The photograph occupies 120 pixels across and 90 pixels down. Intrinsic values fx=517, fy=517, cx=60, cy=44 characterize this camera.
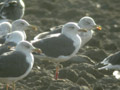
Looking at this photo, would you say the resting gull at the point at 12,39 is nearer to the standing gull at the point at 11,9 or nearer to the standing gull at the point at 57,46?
the standing gull at the point at 57,46

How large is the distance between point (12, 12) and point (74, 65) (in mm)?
4300

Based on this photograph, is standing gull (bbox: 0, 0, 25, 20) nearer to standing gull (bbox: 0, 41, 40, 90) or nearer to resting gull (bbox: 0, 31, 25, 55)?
resting gull (bbox: 0, 31, 25, 55)

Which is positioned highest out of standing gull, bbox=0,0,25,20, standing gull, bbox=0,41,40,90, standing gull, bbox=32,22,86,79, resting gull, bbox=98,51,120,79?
standing gull, bbox=0,0,25,20

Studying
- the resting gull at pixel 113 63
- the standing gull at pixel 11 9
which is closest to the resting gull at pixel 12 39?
the resting gull at pixel 113 63

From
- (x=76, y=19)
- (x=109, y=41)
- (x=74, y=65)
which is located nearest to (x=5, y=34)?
(x=74, y=65)

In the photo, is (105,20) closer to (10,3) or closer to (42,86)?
(10,3)

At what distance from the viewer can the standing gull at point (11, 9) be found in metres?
16.2

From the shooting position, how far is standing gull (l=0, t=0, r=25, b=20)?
16188 millimetres

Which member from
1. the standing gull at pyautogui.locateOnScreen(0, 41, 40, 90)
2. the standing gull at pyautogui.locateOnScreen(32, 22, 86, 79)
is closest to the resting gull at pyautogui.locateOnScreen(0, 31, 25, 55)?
the standing gull at pyautogui.locateOnScreen(32, 22, 86, 79)

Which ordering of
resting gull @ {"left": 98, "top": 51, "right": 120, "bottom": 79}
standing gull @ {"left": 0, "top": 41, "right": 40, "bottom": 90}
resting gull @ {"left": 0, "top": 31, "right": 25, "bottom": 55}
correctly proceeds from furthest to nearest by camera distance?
resting gull @ {"left": 98, "top": 51, "right": 120, "bottom": 79}, resting gull @ {"left": 0, "top": 31, "right": 25, "bottom": 55}, standing gull @ {"left": 0, "top": 41, "right": 40, "bottom": 90}

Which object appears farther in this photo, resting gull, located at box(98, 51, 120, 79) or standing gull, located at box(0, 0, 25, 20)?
standing gull, located at box(0, 0, 25, 20)

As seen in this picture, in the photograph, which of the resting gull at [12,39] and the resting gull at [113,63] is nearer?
the resting gull at [12,39]

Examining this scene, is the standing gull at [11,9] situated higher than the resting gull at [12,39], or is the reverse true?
the standing gull at [11,9]

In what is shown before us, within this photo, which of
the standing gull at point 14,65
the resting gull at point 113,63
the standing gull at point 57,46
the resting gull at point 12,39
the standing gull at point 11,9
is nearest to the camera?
the standing gull at point 14,65
